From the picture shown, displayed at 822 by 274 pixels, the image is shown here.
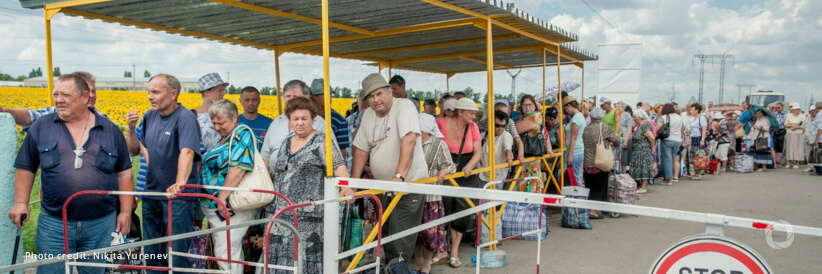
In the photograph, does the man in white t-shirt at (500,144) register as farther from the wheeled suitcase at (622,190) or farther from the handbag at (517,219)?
the wheeled suitcase at (622,190)

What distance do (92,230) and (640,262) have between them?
521cm

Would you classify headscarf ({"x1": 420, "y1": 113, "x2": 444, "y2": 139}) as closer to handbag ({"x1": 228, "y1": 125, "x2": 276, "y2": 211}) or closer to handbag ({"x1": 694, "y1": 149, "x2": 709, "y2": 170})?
handbag ({"x1": 228, "y1": 125, "x2": 276, "y2": 211})

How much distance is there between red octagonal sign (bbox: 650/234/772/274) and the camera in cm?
A: 236

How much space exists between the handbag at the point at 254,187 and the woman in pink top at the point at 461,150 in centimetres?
219

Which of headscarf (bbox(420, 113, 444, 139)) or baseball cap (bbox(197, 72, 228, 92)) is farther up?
baseball cap (bbox(197, 72, 228, 92))

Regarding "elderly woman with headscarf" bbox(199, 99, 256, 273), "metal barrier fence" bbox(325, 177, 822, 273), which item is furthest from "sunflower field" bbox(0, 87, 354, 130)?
"metal barrier fence" bbox(325, 177, 822, 273)

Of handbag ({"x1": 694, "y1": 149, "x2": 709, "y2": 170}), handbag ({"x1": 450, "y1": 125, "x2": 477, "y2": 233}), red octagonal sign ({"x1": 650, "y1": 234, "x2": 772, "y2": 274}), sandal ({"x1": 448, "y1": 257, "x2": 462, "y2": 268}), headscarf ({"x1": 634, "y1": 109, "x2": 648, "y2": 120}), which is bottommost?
sandal ({"x1": 448, "y1": 257, "x2": 462, "y2": 268})

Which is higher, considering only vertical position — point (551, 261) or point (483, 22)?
point (483, 22)

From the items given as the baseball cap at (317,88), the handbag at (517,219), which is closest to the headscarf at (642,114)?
the handbag at (517,219)

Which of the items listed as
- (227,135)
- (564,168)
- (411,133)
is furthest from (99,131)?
(564,168)

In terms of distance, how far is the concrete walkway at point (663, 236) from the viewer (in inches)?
240

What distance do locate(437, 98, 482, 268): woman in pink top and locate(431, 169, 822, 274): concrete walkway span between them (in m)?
0.39

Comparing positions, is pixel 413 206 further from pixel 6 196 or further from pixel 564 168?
pixel 564 168

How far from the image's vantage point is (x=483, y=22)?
19.4 ft
